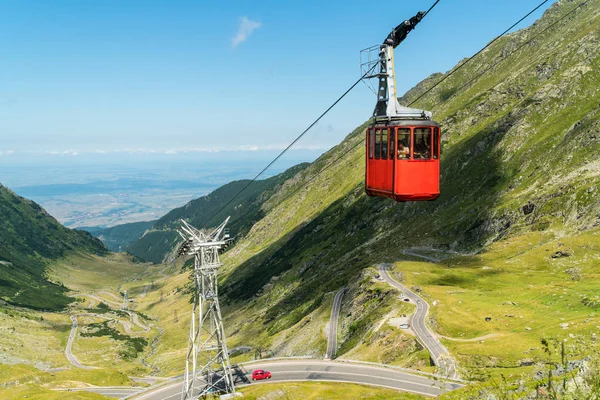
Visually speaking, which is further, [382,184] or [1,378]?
[1,378]

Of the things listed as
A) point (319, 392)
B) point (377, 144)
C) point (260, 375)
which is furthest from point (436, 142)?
point (260, 375)

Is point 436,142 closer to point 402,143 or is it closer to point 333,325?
point 402,143

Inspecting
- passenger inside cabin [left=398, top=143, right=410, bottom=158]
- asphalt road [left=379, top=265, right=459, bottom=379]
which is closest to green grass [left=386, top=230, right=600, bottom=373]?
asphalt road [left=379, top=265, right=459, bottom=379]

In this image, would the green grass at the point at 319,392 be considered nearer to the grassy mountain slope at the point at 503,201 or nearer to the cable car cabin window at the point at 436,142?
the grassy mountain slope at the point at 503,201

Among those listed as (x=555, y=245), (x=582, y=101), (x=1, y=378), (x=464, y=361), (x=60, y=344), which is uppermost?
(x=582, y=101)

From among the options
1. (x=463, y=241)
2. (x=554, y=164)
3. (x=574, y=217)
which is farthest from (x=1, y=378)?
(x=554, y=164)

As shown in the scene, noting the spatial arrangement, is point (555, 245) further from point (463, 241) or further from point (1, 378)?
point (1, 378)
